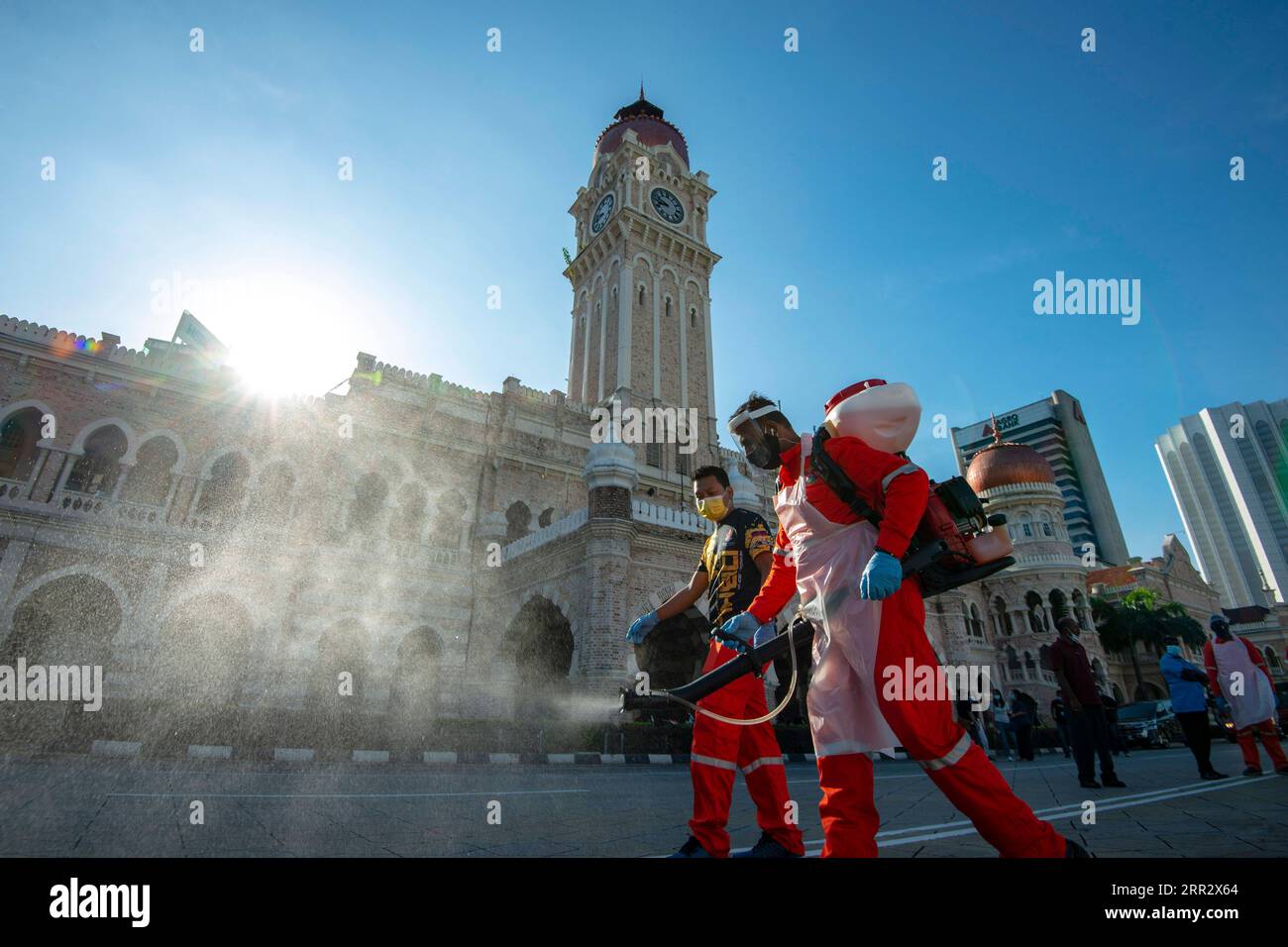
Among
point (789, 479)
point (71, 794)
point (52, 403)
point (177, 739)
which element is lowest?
point (177, 739)

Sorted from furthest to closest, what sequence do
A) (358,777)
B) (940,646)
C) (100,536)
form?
(940,646), (100,536), (358,777)

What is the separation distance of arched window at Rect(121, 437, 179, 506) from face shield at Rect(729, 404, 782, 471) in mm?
16401

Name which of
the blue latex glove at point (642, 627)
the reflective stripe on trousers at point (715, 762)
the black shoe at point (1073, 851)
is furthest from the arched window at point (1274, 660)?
the reflective stripe on trousers at point (715, 762)

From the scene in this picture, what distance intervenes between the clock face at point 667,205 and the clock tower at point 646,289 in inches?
2.3

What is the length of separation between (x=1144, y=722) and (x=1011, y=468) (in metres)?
18.2

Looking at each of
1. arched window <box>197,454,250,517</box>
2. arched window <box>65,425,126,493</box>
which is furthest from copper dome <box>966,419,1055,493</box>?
arched window <box>65,425,126,493</box>

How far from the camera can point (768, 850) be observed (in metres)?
2.60

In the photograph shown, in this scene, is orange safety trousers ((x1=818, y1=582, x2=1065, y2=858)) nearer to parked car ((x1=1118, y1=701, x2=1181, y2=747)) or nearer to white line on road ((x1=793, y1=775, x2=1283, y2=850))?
white line on road ((x1=793, y1=775, x2=1283, y2=850))

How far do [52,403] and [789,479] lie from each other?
1881cm

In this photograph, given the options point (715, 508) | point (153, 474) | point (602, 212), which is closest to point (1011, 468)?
point (602, 212)
